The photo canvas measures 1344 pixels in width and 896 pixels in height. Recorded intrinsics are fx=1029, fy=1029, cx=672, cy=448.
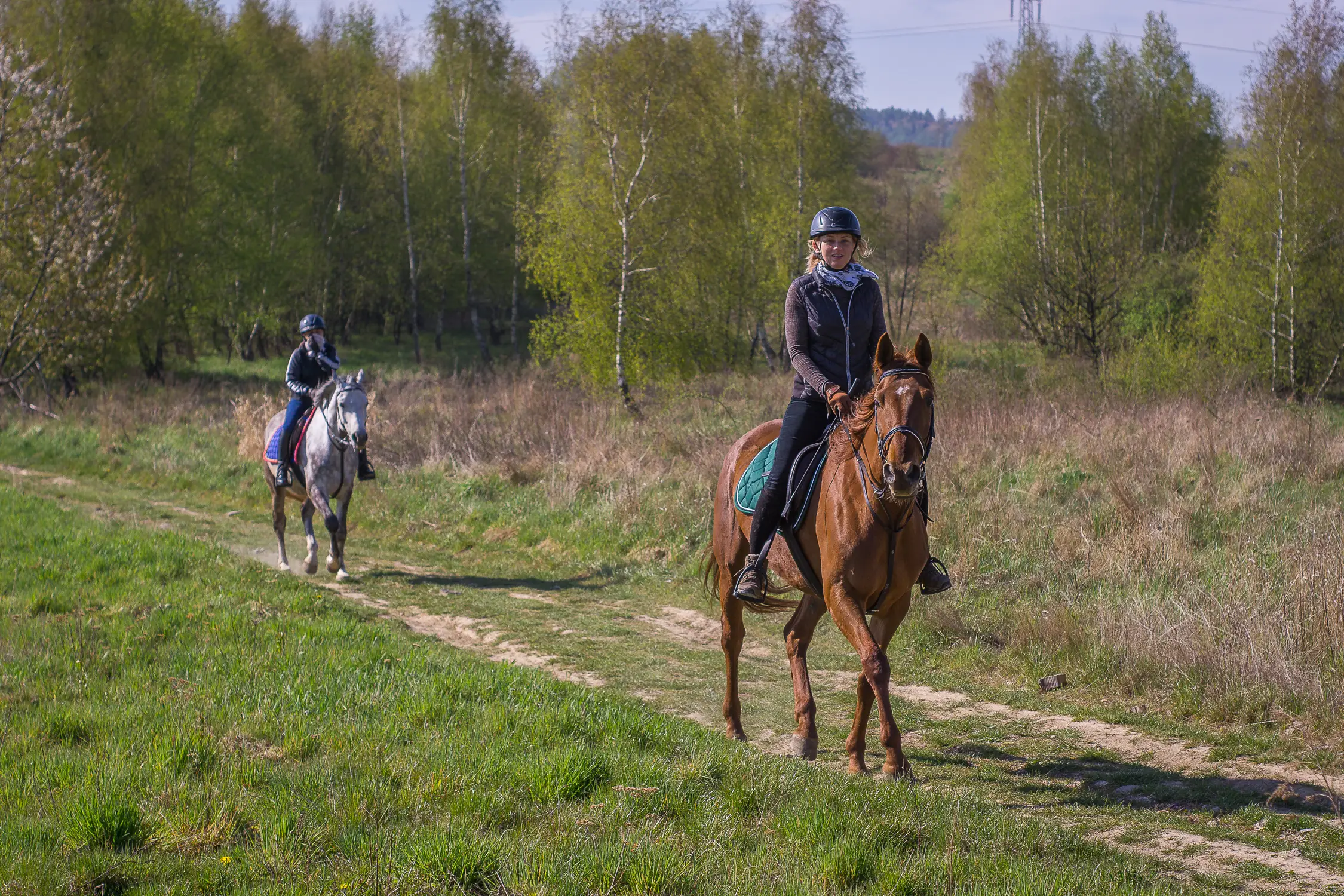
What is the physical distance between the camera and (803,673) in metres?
6.10

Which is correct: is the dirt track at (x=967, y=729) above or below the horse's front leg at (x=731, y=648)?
below

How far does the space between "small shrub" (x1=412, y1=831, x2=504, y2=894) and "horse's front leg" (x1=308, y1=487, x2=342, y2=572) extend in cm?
858

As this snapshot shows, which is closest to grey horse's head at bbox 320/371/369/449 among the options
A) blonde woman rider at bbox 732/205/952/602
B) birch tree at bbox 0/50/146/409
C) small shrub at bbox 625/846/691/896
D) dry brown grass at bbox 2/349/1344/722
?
dry brown grass at bbox 2/349/1344/722

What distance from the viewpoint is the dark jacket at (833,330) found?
20.0ft

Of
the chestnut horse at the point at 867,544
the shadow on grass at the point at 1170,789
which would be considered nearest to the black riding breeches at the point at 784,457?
the chestnut horse at the point at 867,544

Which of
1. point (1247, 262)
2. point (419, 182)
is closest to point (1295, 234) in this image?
point (1247, 262)

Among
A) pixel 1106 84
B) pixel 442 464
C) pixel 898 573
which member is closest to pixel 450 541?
pixel 442 464

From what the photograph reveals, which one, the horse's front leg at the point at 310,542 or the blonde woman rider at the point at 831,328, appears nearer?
the blonde woman rider at the point at 831,328

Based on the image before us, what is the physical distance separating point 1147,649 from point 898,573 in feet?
9.31

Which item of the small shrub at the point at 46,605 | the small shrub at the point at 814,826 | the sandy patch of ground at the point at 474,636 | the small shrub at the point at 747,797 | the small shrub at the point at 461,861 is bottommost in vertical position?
the sandy patch of ground at the point at 474,636

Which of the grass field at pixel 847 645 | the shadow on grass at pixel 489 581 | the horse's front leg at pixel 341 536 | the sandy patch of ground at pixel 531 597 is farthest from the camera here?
the horse's front leg at pixel 341 536

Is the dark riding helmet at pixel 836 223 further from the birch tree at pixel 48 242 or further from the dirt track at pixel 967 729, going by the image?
the birch tree at pixel 48 242

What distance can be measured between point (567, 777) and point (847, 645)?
15.7 ft

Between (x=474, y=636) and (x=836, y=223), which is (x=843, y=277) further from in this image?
(x=474, y=636)
